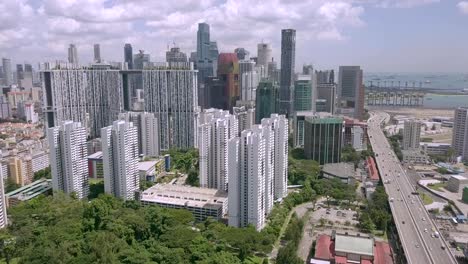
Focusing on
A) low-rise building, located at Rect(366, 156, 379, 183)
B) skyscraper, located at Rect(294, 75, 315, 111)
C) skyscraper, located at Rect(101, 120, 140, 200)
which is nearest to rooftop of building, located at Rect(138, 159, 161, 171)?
skyscraper, located at Rect(101, 120, 140, 200)

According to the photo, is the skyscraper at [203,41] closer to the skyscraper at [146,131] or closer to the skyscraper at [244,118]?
the skyscraper at [244,118]

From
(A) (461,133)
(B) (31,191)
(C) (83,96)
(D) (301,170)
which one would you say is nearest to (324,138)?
(D) (301,170)

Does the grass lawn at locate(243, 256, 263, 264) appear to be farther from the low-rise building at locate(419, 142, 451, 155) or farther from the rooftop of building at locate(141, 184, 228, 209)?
the low-rise building at locate(419, 142, 451, 155)

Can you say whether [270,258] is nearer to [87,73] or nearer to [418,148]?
[418,148]

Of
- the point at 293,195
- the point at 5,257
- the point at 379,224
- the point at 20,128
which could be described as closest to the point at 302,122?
the point at 293,195

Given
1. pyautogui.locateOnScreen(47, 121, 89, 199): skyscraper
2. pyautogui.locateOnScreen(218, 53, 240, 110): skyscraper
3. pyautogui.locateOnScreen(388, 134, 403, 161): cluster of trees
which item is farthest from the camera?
pyautogui.locateOnScreen(218, 53, 240, 110): skyscraper

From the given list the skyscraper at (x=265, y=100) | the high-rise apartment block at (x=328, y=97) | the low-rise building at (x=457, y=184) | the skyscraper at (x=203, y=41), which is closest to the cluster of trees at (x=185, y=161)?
the skyscraper at (x=265, y=100)

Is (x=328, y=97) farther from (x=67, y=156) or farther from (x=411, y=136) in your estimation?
(x=67, y=156)
